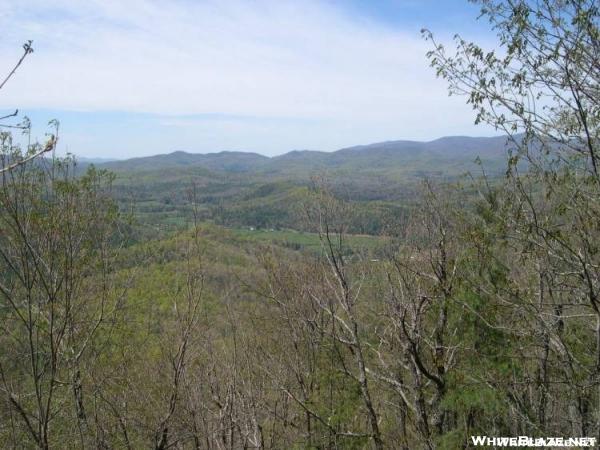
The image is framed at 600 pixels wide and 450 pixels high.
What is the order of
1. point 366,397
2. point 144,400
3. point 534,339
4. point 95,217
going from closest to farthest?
1. point 95,217
2. point 366,397
3. point 534,339
4. point 144,400

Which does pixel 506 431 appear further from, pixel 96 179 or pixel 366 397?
pixel 96 179

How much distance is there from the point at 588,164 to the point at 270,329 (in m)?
7.14

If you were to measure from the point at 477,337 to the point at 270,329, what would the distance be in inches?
180

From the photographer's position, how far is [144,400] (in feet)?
25.4

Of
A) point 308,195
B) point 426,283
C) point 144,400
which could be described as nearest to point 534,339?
point 426,283

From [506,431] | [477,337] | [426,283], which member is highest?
[426,283]

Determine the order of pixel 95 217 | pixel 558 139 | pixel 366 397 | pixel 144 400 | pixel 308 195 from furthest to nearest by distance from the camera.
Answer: pixel 144 400 → pixel 308 195 → pixel 366 397 → pixel 95 217 → pixel 558 139

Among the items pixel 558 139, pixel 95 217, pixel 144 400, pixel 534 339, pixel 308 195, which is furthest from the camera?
pixel 144 400

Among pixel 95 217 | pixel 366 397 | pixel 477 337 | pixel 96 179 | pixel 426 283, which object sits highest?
pixel 96 179

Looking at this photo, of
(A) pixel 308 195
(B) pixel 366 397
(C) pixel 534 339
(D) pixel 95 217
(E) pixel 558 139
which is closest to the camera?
(E) pixel 558 139

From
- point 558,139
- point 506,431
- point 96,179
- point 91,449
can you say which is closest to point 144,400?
point 91,449

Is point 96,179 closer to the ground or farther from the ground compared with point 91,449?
farther from the ground

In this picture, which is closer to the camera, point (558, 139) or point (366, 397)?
point (558, 139)

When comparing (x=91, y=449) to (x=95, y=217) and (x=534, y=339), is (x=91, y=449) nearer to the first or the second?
(x=95, y=217)
